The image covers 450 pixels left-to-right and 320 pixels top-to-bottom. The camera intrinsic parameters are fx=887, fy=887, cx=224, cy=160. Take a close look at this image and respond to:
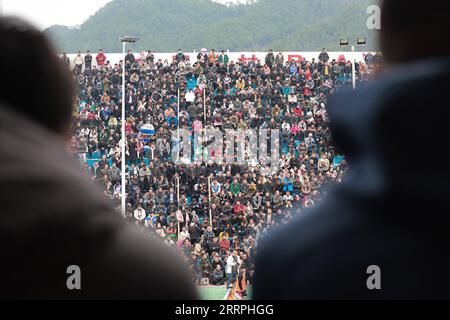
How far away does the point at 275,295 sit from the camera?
1.67m

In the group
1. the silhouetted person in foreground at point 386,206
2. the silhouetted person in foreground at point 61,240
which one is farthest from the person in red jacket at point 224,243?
the silhouetted person in foreground at point 386,206

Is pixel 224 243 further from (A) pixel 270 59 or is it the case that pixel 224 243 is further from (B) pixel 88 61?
(A) pixel 270 59

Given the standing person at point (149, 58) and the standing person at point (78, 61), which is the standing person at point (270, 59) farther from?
the standing person at point (78, 61)

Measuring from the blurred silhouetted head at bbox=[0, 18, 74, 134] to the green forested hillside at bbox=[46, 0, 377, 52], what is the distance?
343 feet

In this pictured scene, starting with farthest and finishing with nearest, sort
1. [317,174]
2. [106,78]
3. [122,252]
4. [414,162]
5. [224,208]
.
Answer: [106,78] → [317,174] → [224,208] → [122,252] → [414,162]

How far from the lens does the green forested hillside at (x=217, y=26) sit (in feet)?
384

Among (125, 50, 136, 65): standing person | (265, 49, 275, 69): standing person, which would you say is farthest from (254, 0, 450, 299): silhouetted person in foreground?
(265, 49, 275, 69): standing person

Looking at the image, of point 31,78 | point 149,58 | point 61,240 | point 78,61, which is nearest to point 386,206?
point 61,240

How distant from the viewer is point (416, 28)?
171 cm

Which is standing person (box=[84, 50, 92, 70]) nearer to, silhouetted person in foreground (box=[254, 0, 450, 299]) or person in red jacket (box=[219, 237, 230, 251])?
person in red jacket (box=[219, 237, 230, 251])

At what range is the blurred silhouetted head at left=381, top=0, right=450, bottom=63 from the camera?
5.53 ft

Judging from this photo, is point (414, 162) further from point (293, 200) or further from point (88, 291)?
point (293, 200)

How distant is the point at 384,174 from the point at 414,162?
6 centimetres

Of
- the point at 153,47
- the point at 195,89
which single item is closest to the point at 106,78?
the point at 195,89
